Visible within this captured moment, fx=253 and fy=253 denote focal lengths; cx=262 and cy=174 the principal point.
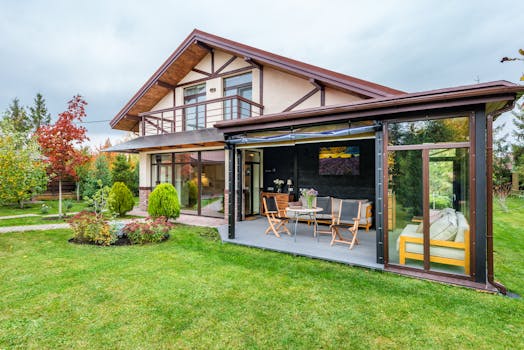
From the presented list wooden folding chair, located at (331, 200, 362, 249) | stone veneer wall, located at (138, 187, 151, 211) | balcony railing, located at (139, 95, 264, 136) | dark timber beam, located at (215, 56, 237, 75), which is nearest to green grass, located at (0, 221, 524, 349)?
wooden folding chair, located at (331, 200, 362, 249)

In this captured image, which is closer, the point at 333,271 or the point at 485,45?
the point at 333,271

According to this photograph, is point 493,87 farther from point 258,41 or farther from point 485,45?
point 258,41

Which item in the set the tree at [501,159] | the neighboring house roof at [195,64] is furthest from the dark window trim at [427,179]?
the tree at [501,159]

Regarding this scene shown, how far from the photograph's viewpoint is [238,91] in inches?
369

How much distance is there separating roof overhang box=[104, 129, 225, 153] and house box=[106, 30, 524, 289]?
0.07 meters

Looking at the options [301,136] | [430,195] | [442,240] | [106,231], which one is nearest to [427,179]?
[430,195]

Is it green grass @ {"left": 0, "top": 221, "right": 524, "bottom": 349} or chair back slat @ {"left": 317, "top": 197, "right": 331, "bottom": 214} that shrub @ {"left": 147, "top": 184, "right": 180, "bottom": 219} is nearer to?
green grass @ {"left": 0, "top": 221, "right": 524, "bottom": 349}

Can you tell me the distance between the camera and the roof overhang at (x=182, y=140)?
8.18 m

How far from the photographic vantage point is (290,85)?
8.18 m

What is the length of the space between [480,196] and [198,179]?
8.17m

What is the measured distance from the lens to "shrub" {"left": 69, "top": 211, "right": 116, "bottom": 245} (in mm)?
5793

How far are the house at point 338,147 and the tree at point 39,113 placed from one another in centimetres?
2508

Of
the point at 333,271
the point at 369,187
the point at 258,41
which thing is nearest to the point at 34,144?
the point at 333,271

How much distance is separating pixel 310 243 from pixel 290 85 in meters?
5.08
